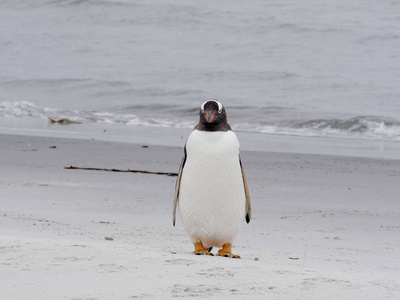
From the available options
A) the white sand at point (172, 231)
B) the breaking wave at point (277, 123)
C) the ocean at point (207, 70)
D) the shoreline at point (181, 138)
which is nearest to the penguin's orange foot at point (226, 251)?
the white sand at point (172, 231)

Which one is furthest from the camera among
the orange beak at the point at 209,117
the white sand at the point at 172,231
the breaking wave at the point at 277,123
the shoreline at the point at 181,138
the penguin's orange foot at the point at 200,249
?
the breaking wave at the point at 277,123

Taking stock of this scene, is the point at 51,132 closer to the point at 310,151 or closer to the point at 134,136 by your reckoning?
the point at 134,136

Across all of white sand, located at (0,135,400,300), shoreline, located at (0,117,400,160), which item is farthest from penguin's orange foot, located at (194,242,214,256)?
shoreline, located at (0,117,400,160)

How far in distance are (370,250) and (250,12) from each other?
2806cm

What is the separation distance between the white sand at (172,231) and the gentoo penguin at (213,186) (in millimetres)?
191

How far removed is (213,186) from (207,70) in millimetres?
20400

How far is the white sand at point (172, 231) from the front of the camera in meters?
3.06

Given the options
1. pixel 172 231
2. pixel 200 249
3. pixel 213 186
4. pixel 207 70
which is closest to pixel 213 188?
pixel 213 186

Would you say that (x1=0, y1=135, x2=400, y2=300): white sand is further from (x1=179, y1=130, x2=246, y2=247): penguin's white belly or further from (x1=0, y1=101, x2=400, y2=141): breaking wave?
(x1=0, y1=101, x2=400, y2=141): breaking wave

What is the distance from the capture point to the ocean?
48.5 ft

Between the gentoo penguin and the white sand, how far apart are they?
0.19 metres

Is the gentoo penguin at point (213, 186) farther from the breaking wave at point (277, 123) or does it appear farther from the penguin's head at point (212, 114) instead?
the breaking wave at point (277, 123)

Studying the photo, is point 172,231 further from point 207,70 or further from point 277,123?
point 207,70

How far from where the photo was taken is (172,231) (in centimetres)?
513
